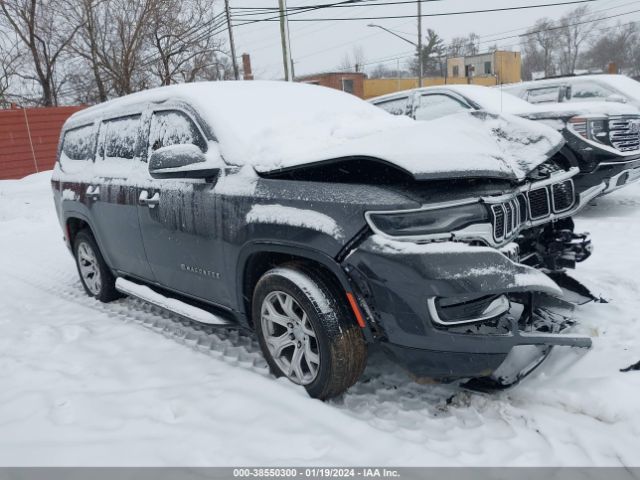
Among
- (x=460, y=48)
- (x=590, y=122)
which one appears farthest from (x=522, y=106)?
(x=460, y=48)

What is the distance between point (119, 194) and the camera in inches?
158

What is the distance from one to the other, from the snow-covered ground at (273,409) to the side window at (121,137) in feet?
4.71

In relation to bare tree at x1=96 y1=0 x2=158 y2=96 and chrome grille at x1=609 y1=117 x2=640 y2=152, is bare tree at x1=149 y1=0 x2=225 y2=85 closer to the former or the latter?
bare tree at x1=96 y1=0 x2=158 y2=96

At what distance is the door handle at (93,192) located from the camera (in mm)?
4332

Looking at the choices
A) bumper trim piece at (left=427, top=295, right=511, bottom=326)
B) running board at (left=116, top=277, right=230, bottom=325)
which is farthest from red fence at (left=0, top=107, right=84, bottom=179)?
bumper trim piece at (left=427, top=295, right=511, bottom=326)

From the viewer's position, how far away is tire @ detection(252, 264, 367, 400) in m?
2.55

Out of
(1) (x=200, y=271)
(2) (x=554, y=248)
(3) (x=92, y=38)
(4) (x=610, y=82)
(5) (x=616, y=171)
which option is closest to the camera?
(2) (x=554, y=248)

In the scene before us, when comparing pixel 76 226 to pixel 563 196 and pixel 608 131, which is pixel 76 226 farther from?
A: pixel 608 131

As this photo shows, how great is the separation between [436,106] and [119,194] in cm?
477

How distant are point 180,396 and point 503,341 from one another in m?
1.78

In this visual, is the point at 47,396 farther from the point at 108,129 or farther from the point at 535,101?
the point at 535,101

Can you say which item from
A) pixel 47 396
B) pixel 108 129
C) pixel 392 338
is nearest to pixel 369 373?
pixel 392 338

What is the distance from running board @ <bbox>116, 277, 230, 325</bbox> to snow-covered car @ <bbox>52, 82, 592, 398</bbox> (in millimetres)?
13

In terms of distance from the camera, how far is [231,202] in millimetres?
2979
